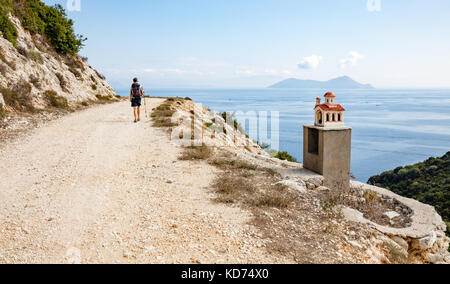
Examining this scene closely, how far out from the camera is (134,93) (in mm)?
13125

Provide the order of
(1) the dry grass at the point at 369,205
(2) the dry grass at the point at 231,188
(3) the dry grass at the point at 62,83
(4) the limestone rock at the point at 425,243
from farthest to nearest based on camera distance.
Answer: (3) the dry grass at the point at 62,83 < (1) the dry grass at the point at 369,205 < (2) the dry grass at the point at 231,188 < (4) the limestone rock at the point at 425,243

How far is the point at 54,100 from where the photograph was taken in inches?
627

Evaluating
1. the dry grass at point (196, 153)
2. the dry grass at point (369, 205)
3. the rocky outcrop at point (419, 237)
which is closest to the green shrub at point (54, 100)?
the dry grass at point (196, 153)

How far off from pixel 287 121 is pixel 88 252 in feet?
148

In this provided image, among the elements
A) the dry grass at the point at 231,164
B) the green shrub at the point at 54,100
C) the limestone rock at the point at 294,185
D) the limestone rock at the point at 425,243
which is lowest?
the limestone rock at the point at 425,243

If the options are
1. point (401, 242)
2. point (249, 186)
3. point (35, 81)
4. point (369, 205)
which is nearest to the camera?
point (401, 242)

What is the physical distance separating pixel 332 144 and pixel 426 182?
72.3 ft

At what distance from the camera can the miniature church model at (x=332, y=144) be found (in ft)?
23.8

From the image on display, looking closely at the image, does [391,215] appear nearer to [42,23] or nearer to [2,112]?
[2,112]

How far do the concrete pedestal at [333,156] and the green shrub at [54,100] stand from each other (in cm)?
1431

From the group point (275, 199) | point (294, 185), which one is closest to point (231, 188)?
point (275, 199)

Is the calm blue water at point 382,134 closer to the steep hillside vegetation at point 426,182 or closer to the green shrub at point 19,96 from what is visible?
the steep hillside vegetation at point 426,182

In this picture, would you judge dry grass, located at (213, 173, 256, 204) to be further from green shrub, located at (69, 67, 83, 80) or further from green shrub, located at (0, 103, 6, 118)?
green shrub, located at (69, 67, 83, 80)

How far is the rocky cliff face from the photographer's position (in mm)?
13305
